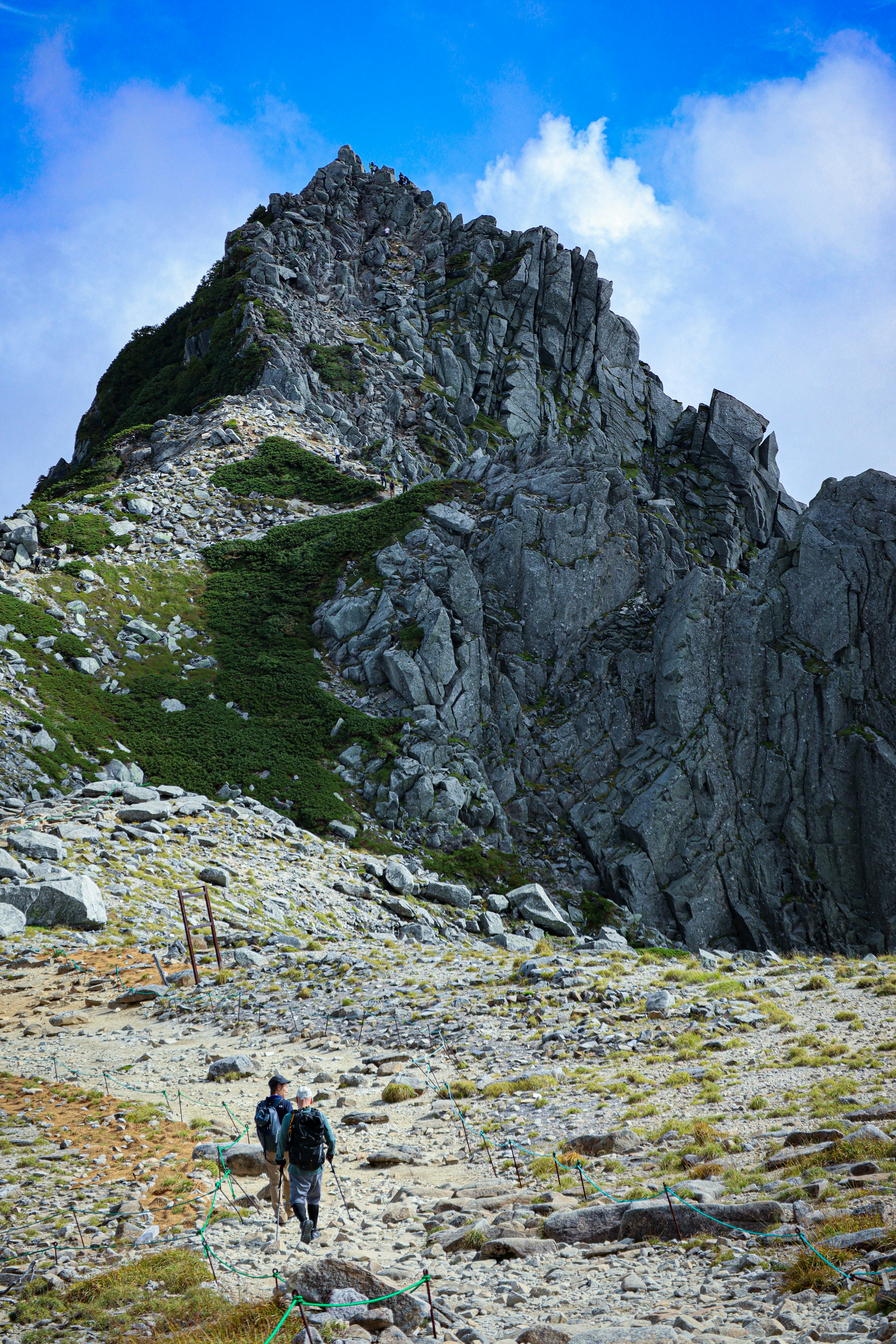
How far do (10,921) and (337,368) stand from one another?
74947 mm

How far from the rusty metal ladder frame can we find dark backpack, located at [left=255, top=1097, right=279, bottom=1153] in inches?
528

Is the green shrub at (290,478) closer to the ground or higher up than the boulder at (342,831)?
higher up

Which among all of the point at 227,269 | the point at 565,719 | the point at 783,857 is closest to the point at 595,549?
the point at 565,719

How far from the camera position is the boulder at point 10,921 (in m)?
26.3

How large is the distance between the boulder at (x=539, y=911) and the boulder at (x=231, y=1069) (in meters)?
21.3

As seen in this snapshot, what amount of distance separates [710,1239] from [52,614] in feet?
152

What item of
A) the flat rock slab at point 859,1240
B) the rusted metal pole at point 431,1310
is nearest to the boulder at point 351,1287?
the rusted metal pole at point 431,1310

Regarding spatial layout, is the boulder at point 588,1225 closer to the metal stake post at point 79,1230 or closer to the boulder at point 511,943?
the metal stake post at point 79,1230

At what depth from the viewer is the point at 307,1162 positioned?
10.6 metres

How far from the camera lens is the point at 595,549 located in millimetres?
58500

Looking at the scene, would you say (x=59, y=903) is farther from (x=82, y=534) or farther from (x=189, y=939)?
(x=82, y=534)

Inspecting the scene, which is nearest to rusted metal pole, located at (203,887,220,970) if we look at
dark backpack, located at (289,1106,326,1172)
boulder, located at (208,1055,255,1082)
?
boulder, located at (208,1055,255,1082)

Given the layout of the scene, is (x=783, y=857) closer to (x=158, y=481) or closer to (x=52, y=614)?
(x=52, y=614)

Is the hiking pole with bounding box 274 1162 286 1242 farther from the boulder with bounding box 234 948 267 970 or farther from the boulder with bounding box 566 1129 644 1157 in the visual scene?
the boulder with bounding box 234 948 267 970
